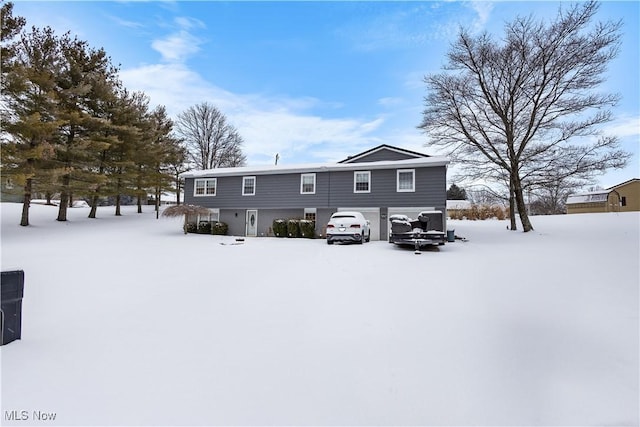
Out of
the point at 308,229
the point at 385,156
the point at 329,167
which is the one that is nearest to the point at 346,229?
the point at 308,229

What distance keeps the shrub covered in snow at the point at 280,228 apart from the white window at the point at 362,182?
4.62m

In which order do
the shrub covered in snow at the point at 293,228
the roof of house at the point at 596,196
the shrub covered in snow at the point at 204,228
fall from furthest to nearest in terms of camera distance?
the roof of house at the point at 596,196 → the shrub covered in snow at the point at 204,228 → the shrub covered in snow at the point at 293,228

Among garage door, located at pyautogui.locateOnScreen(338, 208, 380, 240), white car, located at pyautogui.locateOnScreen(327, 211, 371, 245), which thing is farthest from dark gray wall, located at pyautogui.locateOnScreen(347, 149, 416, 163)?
white car, located at pyautogui.locateOnScreen(327, 211, 371, 245)

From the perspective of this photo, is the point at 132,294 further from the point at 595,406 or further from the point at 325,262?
the point at 595,406

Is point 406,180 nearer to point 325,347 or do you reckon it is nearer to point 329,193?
point 329,193

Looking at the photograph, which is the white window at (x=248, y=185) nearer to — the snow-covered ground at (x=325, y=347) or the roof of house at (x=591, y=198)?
the snow-covered ground at (x=325, y=347)

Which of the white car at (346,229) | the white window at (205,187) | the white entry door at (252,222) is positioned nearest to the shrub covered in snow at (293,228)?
the white entry door at (252,222)

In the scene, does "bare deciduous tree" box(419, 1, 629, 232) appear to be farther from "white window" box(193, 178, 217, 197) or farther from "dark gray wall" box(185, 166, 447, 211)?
"white window" box(193, 178, 217, 197)

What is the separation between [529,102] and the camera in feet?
54.6

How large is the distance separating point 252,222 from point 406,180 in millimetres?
10068

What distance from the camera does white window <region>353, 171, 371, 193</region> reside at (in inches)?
670

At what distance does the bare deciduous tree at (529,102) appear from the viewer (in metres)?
14.8

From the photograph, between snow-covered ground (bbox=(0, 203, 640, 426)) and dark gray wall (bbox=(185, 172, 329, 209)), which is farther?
dark gray wall (bbox=(185, 172, 329, 209))

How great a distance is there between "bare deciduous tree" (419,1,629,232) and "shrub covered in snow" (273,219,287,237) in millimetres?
10466
